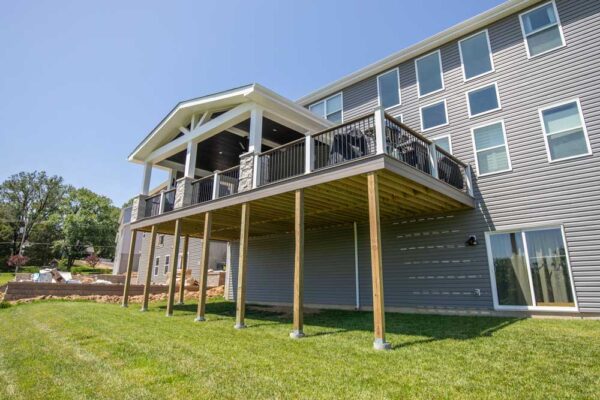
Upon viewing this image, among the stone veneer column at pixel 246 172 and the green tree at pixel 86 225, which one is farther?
the green tree at pixel 86 225

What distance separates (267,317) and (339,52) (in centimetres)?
1110

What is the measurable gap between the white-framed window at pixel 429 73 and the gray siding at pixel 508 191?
0.19m

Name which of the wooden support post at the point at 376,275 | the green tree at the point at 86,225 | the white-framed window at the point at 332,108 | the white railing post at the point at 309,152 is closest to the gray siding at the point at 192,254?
the white-framed window at the point at 332,108

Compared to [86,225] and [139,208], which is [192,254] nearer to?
[139,208]

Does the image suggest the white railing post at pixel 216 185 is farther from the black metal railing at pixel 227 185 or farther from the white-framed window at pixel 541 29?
the white-framed window at pixel 541 29

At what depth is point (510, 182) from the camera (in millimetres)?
8344

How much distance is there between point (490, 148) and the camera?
8922mm

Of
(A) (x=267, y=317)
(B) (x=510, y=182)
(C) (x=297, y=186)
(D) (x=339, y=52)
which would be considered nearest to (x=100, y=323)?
(A) (x=267, y=317)

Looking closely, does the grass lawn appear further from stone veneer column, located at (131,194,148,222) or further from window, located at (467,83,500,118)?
stone veneer column, located at (131,194,148,222)

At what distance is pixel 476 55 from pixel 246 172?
25.7 ft

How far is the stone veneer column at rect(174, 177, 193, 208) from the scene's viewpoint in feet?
34.4

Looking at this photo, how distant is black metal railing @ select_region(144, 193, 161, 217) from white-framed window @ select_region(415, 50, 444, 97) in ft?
33.0

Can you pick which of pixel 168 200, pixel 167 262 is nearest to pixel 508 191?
pixel 168 200

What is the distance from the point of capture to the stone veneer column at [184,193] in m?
10.5
